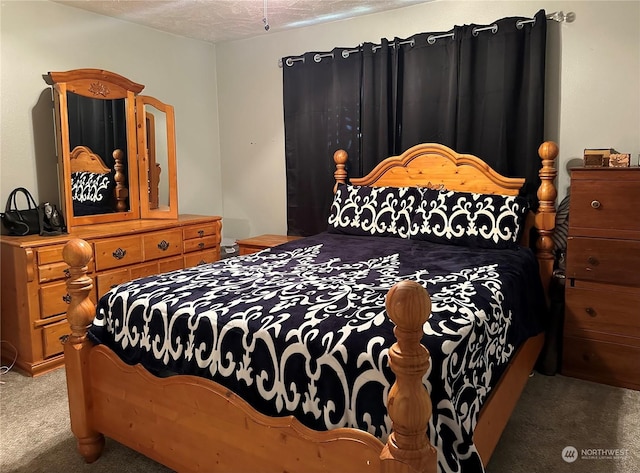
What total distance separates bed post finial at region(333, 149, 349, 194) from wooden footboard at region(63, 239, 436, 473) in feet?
7.01

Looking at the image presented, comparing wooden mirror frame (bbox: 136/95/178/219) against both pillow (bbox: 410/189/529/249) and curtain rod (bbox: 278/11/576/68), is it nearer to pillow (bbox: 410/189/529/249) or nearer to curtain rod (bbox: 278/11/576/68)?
curtain rod (bbox: 278/11/576/68)

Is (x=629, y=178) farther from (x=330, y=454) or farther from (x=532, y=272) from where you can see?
(x=330, y=454)

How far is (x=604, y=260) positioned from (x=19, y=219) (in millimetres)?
3295

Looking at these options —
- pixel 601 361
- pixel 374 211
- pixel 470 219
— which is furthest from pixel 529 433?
pixel 374 211

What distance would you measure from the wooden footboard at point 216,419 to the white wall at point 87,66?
1697mm

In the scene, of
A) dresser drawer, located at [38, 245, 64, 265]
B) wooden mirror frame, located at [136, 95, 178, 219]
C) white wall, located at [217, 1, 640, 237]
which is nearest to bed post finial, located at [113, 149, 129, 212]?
wooden mirror frame, located at [136, 95, 178, 219]

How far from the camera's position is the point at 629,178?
7.99 feet

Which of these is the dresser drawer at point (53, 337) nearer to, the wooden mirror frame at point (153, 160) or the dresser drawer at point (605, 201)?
the wooden mirror frame at point (153, 160)

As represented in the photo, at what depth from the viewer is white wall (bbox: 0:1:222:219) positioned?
310 cm

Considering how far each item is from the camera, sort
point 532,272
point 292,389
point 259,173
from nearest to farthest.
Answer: point 292,389, point 532,272, point 259,173

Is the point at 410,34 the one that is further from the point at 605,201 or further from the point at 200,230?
the point at 200,230

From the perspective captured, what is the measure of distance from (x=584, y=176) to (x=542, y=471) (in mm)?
1469

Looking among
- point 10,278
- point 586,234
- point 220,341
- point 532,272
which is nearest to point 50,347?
point 10,278

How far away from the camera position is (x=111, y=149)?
3457mm
